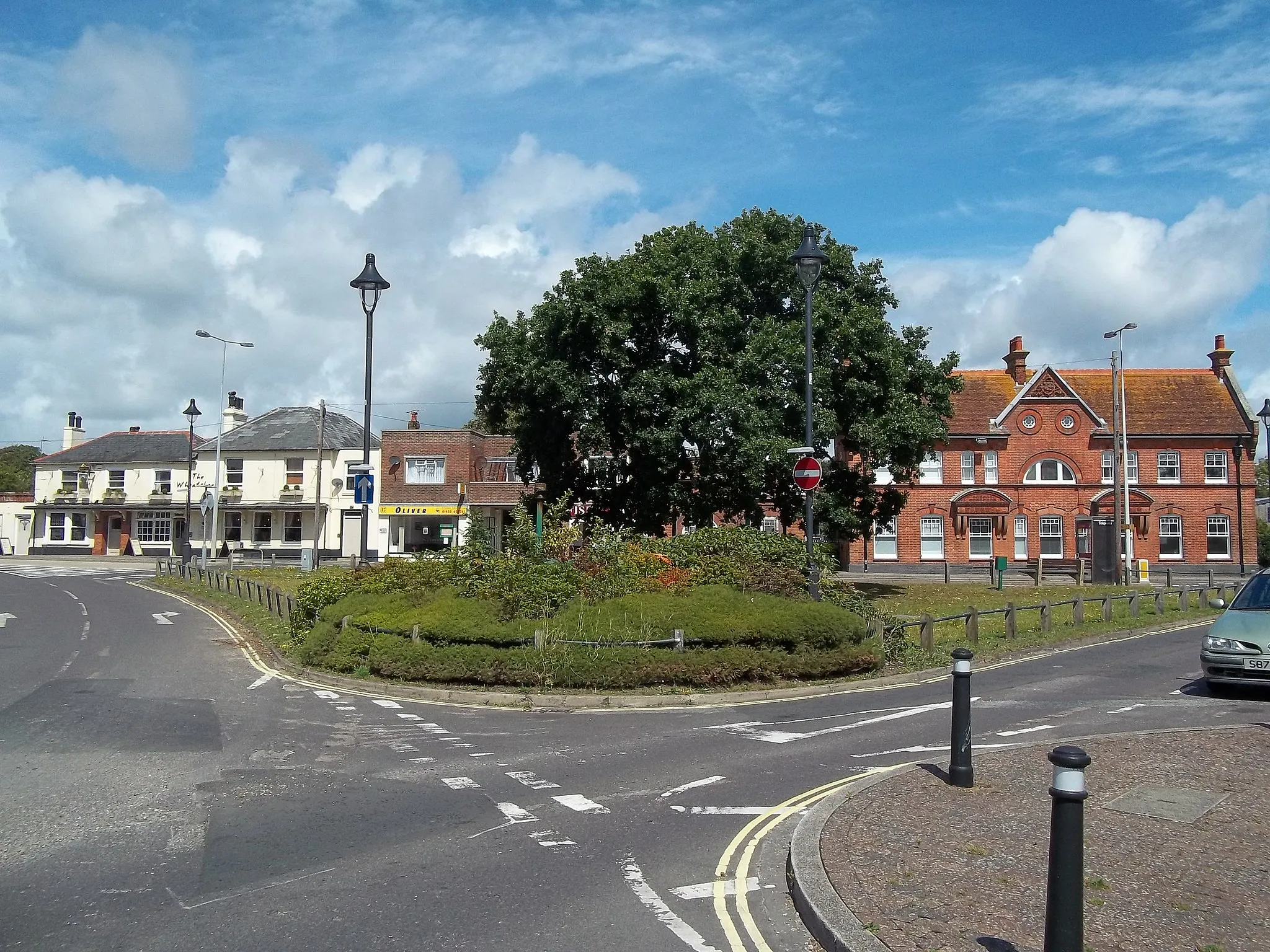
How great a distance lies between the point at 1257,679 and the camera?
12.3 meters

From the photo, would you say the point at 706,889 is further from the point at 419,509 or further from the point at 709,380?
the point at 419,509

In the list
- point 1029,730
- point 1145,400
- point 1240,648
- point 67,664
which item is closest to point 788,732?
point 1029,730

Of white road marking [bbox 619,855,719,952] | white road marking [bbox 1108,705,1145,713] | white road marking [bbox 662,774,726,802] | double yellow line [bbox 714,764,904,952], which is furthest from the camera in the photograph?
white road marking [bbox 1108,705,1145,713]

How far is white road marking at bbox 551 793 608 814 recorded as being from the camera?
7.56 metres

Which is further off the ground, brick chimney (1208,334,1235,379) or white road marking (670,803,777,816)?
brick chimney (1208,334,1235,379)

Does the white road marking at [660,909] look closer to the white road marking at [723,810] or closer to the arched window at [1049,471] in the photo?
the white road marking at [723,810]

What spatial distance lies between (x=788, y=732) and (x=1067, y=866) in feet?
21.9

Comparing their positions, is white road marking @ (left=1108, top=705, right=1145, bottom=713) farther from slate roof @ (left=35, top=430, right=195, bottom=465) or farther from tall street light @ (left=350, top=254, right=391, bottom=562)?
slate roof @ (left=35, top=430, right=195, bottom=465)

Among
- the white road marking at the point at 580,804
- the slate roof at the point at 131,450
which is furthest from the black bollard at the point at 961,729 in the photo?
the slate roof at the point at 131,450

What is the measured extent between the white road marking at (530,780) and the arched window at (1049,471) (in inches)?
1697

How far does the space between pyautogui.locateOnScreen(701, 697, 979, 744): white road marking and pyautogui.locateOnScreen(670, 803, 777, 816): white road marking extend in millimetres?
2667

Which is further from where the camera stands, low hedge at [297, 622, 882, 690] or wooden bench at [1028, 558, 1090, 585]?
wooden bench at [1028, 558, 1090, 585]

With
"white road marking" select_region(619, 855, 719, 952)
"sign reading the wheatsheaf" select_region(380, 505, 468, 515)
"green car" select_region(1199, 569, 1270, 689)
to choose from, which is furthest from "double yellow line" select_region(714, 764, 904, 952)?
"sign reading the wheatsheaf" select_region(380, 505, 468, 515)

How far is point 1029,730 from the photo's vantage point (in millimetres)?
10789
